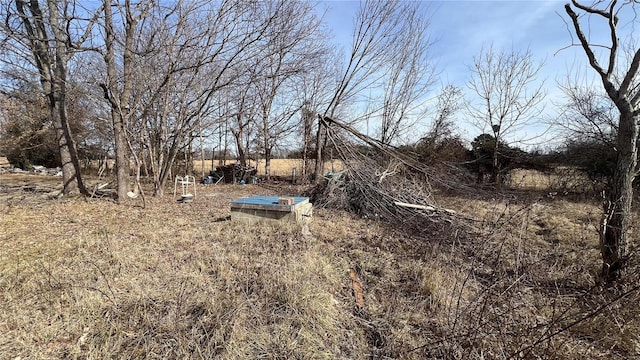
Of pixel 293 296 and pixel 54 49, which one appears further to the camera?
pixel 54 49

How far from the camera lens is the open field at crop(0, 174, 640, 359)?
6.44ft

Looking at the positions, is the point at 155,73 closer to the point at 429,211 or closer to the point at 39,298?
the point at 39,298

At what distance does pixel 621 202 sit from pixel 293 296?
3.20 metres

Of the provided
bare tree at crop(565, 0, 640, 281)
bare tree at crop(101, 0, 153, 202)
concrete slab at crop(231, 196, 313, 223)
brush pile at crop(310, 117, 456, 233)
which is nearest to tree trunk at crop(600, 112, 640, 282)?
bare tree at crop(565, 0, 640, 281)

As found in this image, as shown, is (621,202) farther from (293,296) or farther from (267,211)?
(267,211)

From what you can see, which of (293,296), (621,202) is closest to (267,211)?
(293,296)

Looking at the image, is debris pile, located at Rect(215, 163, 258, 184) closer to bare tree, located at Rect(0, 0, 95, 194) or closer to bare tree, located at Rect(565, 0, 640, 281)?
bare tree, located at Rect(0, 0, 95, 194)

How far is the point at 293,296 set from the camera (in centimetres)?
249

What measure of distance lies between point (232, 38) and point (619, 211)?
782 centimetres

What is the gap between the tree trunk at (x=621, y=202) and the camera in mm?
2736

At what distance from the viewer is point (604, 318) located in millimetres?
2338

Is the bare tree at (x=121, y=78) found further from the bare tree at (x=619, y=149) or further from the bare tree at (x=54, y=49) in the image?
the bare tree at (x=619, y=149)

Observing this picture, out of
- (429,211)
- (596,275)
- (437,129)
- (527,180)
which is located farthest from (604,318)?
(527,180)

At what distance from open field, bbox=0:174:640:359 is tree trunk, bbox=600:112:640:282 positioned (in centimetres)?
22
